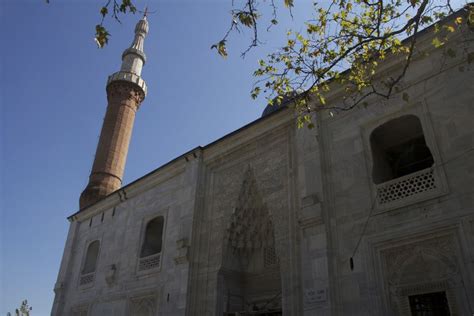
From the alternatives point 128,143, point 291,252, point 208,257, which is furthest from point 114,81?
point 291,252

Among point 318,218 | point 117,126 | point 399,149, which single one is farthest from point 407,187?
point 117,126

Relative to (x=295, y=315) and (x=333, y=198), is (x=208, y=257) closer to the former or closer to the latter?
(x=295, y=315)

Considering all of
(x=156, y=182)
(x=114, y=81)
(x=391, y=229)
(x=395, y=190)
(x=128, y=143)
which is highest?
(x=114, y=81)

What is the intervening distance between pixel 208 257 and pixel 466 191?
595cm

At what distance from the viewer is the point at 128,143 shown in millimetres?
20922

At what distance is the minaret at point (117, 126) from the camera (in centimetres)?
1912


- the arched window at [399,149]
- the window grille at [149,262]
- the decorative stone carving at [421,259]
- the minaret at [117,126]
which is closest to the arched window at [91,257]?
the window grille at [149,262]

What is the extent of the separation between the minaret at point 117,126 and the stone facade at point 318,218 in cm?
616

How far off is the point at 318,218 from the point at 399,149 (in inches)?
98.4

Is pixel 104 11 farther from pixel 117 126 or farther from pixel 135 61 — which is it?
pixel 135 61

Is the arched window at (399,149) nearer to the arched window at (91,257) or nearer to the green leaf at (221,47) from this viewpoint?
the green leaf at (221,47)

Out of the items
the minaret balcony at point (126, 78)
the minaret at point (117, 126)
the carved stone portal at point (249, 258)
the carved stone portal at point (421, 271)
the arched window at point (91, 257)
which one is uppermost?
the minaret balcony at point (126, 78)

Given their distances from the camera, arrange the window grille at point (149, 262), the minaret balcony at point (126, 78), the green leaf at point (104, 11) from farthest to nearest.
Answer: the minaret balcony at point (126, 78)
the window grille at point (149, 262)
the green leaf at point (104, 11)

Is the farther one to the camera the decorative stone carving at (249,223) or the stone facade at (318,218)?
the decorative stone carving at (249,223)
